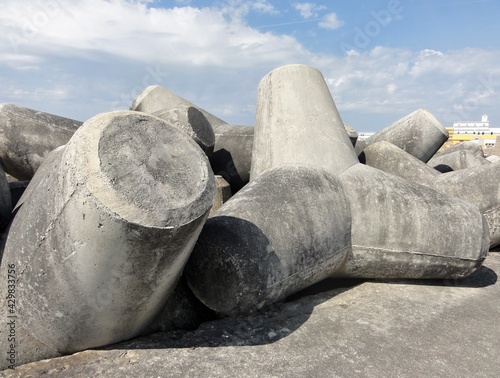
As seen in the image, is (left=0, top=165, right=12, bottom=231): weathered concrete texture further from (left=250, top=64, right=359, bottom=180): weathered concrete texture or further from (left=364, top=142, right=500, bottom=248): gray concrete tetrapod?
(left=364, top=142, right=500, bottom=248): gray concrete tetrapod

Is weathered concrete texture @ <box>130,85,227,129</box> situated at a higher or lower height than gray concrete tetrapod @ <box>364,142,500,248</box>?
higher

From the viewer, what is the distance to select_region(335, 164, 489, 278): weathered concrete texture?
9.57 ft

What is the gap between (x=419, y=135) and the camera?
533 cm

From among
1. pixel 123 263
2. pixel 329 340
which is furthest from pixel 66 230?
pixel 329 340

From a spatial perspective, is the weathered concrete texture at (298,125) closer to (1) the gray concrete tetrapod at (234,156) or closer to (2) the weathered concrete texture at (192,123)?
(2) the weathered concrete texture at (192,123)

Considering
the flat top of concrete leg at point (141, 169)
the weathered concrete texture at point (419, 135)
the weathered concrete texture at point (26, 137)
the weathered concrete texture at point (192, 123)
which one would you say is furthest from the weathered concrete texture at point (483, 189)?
the weathered concrete texture at point (26, 137)

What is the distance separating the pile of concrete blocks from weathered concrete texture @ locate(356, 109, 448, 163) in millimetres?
1274

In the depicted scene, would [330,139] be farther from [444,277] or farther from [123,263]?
[123,263]

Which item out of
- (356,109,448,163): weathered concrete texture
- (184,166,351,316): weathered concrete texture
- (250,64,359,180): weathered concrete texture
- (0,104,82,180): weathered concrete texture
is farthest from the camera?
(356,109,448,163): weathered concrete texture

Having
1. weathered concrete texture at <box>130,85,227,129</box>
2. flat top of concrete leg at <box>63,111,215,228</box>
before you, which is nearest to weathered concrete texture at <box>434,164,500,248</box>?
weathered concrete texture at <box>130,85,227,129</box>

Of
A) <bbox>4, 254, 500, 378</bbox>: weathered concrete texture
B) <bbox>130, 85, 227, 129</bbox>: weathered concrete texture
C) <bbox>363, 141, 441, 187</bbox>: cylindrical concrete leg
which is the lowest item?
<bbox>4, 254, 500, 378</bbox>: weathered concrete texture

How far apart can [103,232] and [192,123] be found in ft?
7.26

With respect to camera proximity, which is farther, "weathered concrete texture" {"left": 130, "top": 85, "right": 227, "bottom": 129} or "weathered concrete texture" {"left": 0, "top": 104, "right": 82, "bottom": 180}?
"weathered concrete texture" {"left": 130, "top": 85, "right": 227, "bottom": 129}

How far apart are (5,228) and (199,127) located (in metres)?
1.81
